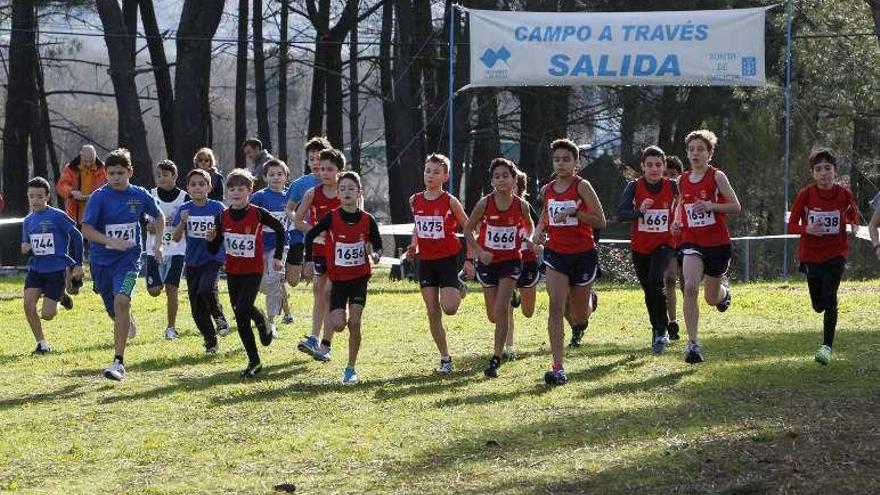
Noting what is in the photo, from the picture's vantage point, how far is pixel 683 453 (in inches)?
322

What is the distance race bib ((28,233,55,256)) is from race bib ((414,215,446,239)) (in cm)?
407

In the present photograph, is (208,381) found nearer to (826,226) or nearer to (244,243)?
(244,243)

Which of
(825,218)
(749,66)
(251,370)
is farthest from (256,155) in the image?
(749,66)

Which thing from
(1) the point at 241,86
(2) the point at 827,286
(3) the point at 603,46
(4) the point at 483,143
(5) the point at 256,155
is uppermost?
(1) the point at 241,86

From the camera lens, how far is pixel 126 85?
3425 centimetres

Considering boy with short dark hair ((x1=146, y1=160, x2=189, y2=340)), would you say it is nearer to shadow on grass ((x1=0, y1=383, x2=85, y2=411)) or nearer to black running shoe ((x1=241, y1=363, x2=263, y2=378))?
black running shoe ((x1=241, y1=363, x2=263, y2=378))

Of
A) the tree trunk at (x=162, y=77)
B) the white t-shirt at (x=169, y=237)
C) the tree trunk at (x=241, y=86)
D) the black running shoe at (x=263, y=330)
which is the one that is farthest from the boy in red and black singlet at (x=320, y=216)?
the tree trunk at (x=241, y=86)

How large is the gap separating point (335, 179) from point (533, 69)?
34.8ft

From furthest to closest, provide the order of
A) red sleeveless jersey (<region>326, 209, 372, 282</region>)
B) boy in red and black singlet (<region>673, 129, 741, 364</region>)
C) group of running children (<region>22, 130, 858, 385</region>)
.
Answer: boy in red and black singlet (<region>673, 129, 741, 364</region>)
red sleeveless jersey (<region>326, 209, 372, 282</region>)
group of running children (<region>22, 130, 858, 385</region>)

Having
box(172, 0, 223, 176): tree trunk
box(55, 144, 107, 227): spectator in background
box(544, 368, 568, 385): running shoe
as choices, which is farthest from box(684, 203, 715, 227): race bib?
box(172, 0, 223, 176): tree trunk

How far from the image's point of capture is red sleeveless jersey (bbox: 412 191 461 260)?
1206 cm

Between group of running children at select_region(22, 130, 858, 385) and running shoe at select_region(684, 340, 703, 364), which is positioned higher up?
group of running children at select_region(22, 130, 858, 385)

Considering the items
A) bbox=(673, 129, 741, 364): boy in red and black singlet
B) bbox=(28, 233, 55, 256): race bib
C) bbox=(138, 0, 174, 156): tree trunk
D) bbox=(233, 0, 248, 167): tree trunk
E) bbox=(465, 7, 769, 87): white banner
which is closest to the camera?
bbox=(673, 129, 741, 364): boy in red and black singlet

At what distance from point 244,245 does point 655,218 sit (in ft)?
11.7
